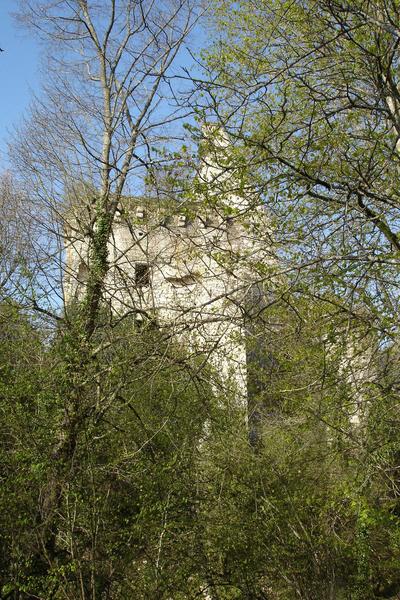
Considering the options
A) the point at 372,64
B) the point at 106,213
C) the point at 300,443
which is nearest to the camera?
the point at 372,64

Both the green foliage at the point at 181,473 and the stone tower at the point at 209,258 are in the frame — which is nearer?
the stone tower at the point at 209,258

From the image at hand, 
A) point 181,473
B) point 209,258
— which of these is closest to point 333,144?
point 209,258

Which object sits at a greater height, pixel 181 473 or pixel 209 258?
pixel 209 258

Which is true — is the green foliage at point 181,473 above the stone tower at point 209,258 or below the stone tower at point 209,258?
below

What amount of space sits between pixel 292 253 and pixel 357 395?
5.33 ft

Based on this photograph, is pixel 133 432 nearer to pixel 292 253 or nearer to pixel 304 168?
pixel 292 253

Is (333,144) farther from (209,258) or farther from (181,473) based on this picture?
(181,473)

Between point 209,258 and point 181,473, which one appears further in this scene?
point 181,473

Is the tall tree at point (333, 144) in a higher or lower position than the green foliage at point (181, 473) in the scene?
higher

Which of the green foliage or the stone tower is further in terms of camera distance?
the green foliage

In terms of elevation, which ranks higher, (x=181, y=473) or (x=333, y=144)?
(x=333, y=144)

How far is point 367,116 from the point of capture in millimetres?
7000

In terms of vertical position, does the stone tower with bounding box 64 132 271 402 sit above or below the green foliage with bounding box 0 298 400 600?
above

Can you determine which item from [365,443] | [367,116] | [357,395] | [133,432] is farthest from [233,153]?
[133,432]
